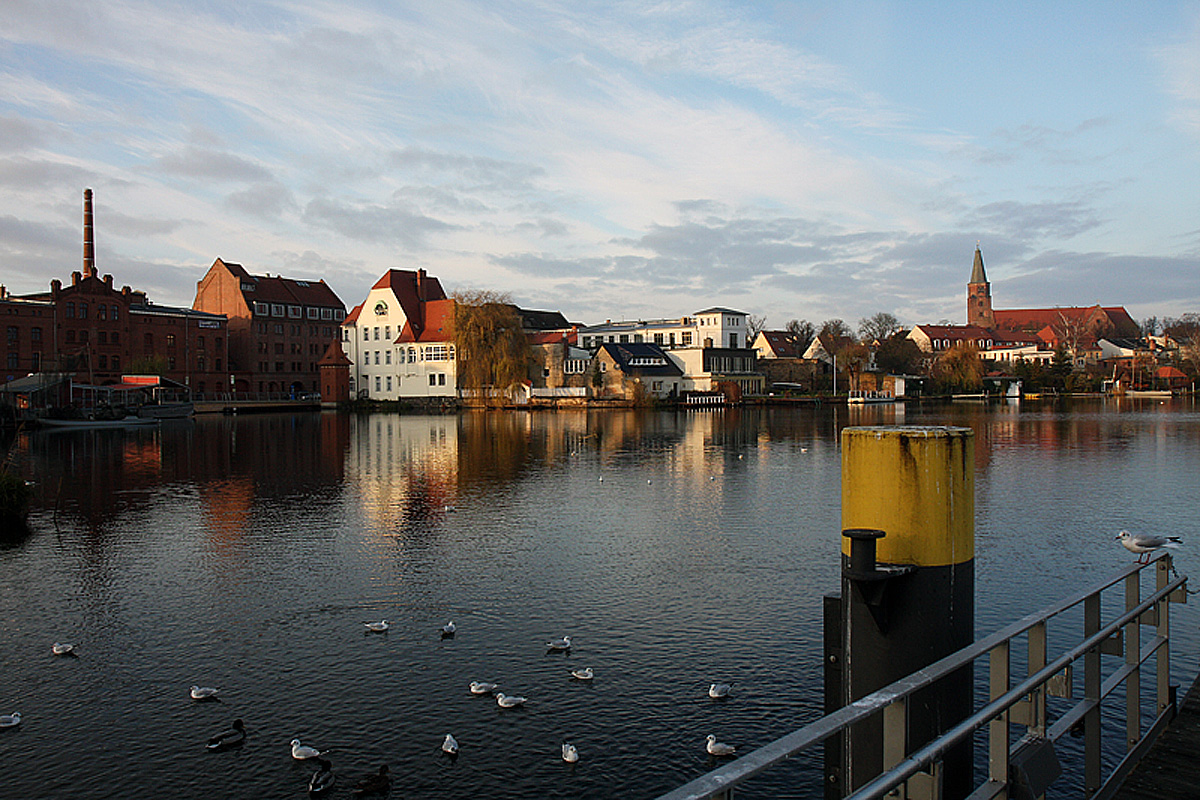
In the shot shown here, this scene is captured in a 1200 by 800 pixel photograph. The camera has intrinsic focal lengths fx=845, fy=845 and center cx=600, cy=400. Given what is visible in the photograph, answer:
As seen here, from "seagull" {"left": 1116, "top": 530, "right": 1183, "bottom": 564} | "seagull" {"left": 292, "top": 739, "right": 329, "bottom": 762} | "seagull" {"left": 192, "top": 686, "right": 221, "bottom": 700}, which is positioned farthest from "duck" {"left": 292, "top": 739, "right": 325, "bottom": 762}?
"seagull" {"left": 1116, "top": 530, "right": 1183, "bottom": 564}

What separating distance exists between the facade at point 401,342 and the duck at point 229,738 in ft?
263

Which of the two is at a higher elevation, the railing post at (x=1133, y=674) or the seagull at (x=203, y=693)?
the railing post at (x=1133, y=674)

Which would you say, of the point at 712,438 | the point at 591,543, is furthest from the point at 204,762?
the point at 712,438

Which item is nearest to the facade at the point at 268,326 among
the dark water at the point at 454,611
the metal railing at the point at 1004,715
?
the dark water at the point at 454,611

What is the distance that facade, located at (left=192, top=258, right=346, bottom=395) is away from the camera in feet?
317

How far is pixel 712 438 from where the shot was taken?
144ft

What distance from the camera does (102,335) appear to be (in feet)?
268

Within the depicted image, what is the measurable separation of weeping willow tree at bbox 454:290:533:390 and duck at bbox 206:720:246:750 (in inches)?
2750

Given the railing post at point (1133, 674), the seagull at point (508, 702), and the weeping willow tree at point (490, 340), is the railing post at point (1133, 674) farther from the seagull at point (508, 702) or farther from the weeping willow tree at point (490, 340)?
the weeping willow tree at point (490, 340)

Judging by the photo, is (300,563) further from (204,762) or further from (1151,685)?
(1151,685)

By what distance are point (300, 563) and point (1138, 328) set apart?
20769 centimetres

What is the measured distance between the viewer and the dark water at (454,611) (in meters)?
7.95

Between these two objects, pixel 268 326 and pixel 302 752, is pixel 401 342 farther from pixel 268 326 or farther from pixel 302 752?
pixel 302 752

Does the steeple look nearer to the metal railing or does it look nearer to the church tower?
the church tower
